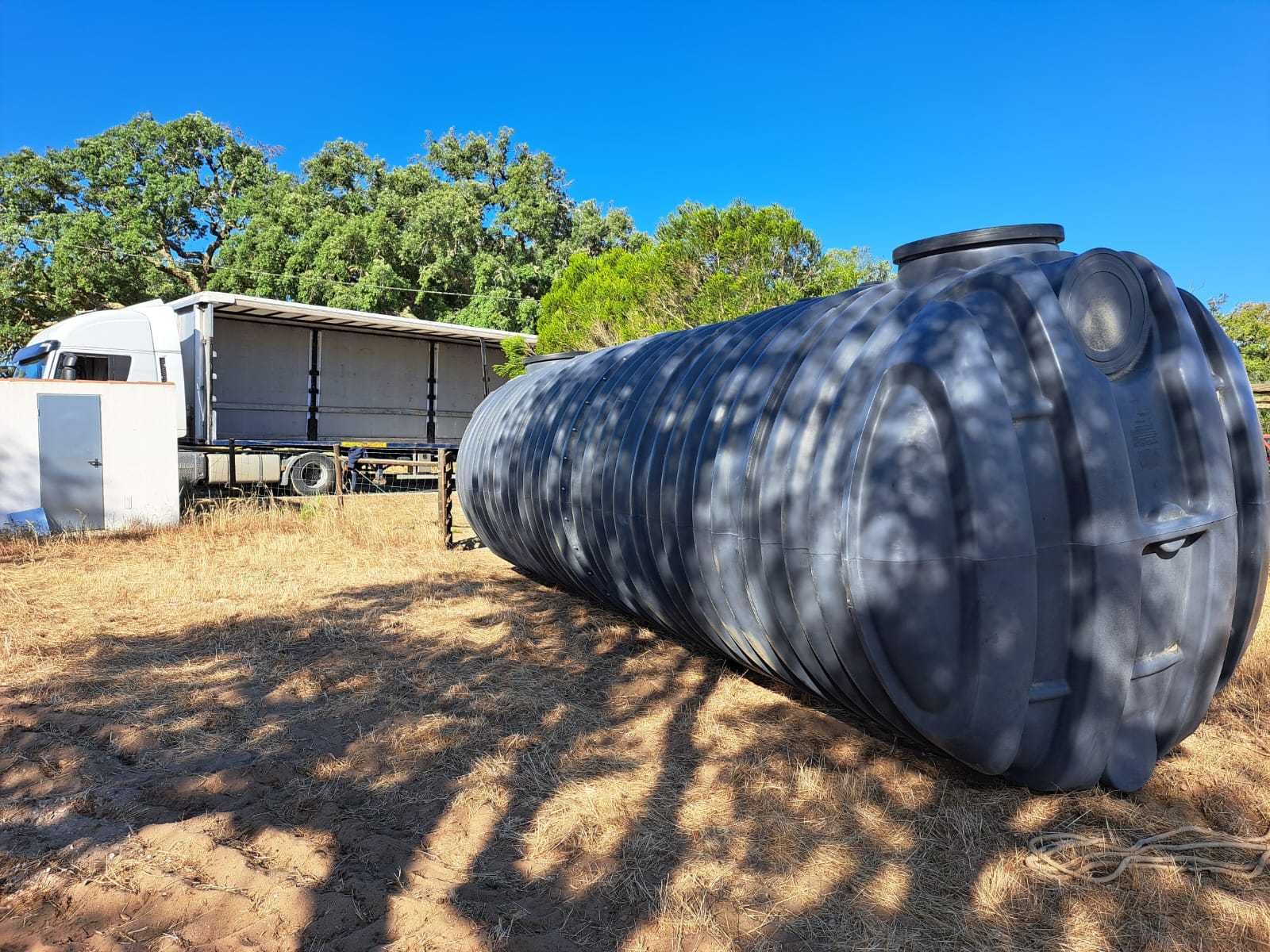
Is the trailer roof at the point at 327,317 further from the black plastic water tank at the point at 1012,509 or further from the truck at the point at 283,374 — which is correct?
the black plastic water tank at the point at 1012,509

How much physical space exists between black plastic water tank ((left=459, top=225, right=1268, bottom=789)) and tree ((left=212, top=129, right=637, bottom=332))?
25326 millimetres

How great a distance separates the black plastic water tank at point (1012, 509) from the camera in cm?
303

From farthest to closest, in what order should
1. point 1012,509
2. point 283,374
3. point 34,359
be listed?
point 283,374
point 34,359
point 1012,509

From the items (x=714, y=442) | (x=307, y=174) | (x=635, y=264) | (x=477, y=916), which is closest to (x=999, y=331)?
(x=714, y=442)

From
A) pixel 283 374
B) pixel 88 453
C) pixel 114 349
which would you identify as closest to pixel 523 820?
pixel 88 453

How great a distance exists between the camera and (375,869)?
3057 millimetres

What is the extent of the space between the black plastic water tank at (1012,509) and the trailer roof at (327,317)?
14.1 metres

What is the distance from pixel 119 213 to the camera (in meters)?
28.5

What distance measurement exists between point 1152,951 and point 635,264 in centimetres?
1531

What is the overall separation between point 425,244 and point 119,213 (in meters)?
10.4

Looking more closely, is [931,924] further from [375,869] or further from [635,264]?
[635,264]

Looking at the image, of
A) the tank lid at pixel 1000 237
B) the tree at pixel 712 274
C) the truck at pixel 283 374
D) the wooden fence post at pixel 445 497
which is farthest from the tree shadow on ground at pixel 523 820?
the tree at pixel 712 274

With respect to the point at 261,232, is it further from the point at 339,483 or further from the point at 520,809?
the point at 520,809

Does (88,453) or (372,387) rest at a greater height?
(372,387)
